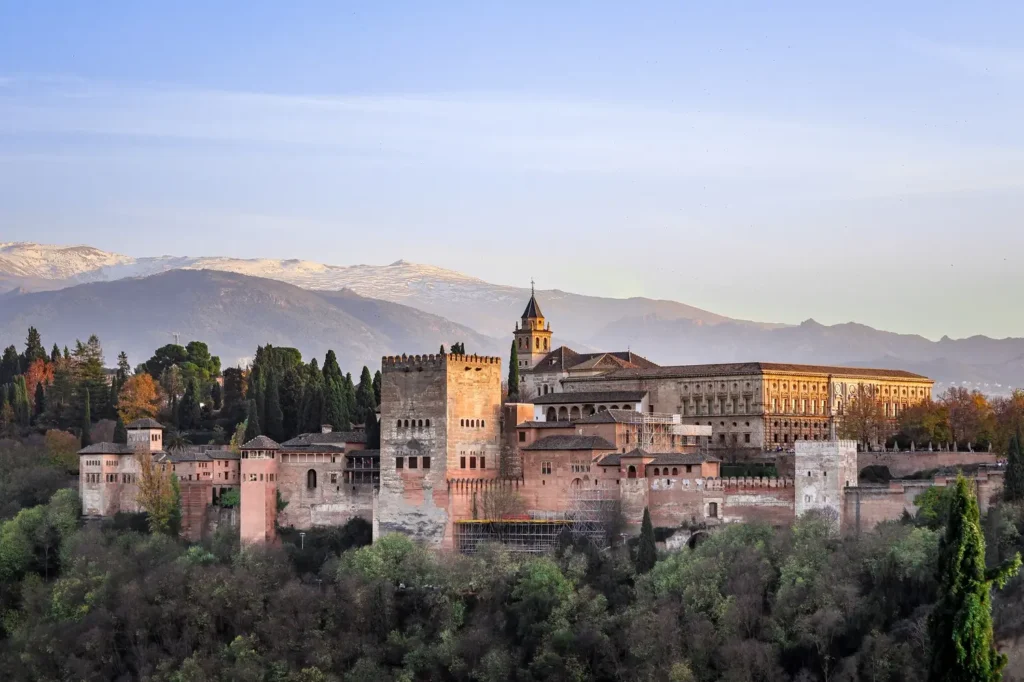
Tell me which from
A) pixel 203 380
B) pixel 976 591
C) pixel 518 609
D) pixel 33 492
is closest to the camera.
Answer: pixel 976 591

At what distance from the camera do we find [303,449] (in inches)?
2313

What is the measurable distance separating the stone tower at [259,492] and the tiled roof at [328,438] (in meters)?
1.90

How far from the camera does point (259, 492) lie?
2271 inches

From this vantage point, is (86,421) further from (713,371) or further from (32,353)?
(713,371)

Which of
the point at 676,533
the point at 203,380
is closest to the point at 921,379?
the point at 676,533

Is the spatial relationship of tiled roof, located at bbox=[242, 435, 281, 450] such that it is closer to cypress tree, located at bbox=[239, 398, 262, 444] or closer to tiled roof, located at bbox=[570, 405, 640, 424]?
cypress tree, located at bbox=[239, 398, 262, 444]

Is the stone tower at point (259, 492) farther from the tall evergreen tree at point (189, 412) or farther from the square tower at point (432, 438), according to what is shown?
the tall evergreen tree at point (189, 412)

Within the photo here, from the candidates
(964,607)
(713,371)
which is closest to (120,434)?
(713,371)

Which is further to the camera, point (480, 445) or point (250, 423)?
point (250, 423)

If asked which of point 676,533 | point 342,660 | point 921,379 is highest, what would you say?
point 921,379

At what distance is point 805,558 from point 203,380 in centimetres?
4334

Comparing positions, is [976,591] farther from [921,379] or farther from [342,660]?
[921,379]

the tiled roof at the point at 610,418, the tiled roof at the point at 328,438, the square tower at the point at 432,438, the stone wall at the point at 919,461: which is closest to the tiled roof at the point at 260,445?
the tiled roof at the point at 328,438

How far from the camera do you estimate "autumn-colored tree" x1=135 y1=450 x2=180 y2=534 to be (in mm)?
60250
